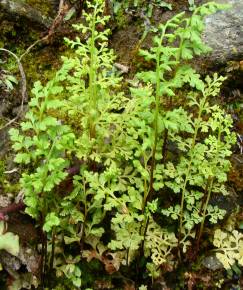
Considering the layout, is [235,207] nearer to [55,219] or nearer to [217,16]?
[55,219]

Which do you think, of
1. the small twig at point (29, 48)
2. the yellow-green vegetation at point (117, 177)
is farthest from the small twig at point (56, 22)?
the yellow-green vegetation at point (117, 177)

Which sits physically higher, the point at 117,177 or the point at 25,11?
the point at 25,11

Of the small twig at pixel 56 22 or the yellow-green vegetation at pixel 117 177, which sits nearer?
the yellow-green vegetation at pixel 117 177

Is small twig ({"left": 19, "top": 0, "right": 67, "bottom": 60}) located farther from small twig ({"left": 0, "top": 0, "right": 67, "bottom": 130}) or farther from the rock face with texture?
the rock face with texture

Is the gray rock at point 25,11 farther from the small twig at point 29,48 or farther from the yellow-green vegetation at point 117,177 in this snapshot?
the yellow-green vegetation at point 117,177

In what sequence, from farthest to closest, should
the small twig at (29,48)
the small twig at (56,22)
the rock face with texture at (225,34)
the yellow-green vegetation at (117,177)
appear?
the small twig at (56,22) < the rock face with texture at (225,34) < the small twig at (29,48) < the yellow-green vegetation at (117,177)

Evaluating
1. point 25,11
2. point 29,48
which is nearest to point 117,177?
point 29,48

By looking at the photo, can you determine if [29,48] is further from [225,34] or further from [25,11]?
[225,34]

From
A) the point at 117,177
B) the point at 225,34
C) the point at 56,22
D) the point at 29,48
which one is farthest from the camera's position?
the point at 56,22

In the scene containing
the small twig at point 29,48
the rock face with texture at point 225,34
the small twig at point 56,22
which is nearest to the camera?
the small twig at point 29,48
